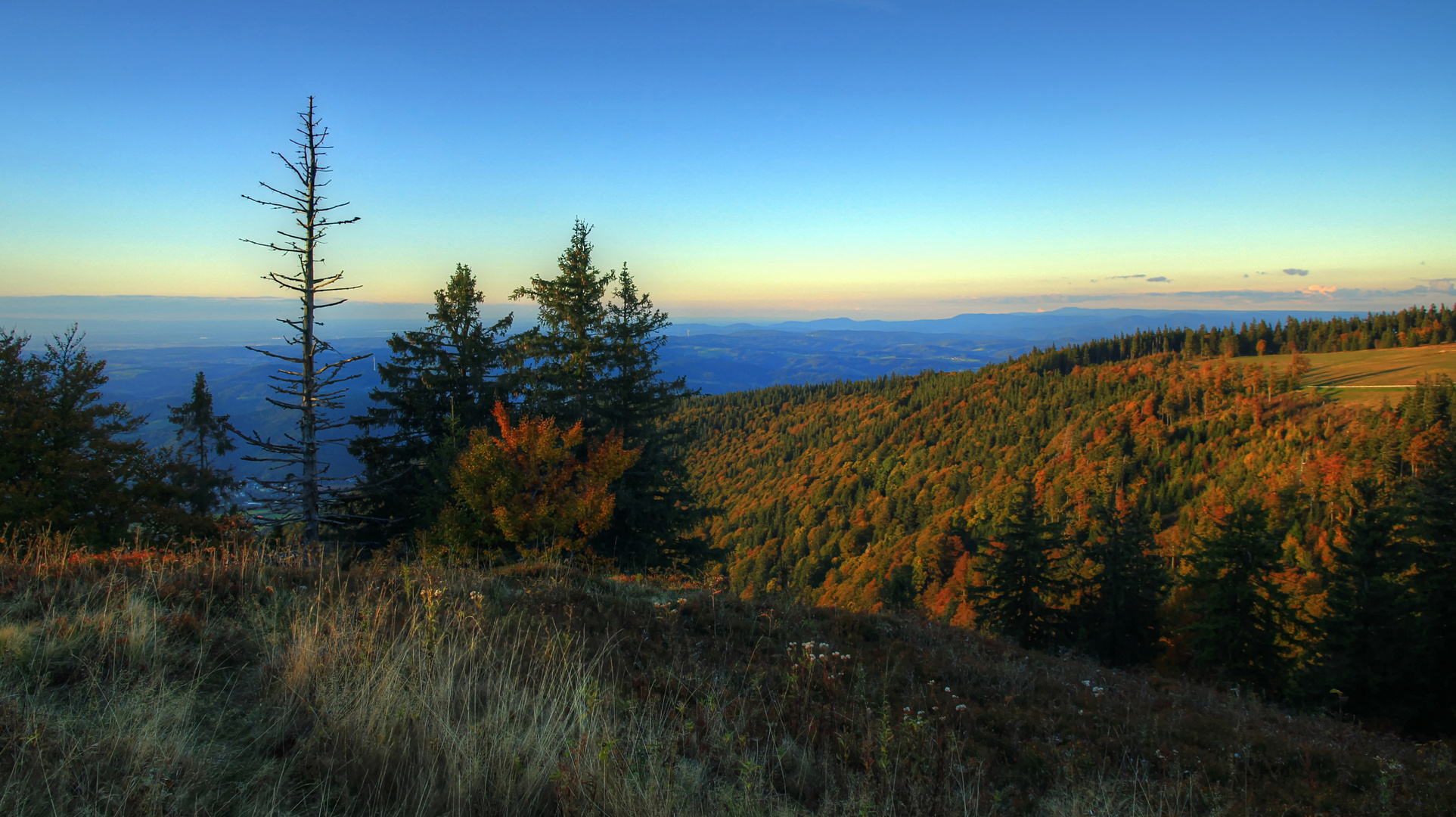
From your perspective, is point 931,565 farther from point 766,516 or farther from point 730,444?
point 730,444

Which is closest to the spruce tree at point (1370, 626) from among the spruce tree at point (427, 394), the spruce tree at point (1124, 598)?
the spruce tree at point (1124, 598)

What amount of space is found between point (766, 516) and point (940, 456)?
44.6 metres

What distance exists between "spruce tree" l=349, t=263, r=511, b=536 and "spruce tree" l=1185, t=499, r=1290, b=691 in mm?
34118

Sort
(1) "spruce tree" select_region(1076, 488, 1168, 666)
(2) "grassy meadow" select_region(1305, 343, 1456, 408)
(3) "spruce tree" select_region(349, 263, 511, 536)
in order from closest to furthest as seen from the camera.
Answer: (3) "spruce tree" select_region(349, 263, 511, 536), (1) "spruce tree" select_region(1076, 488, 1168, 666), (2) "grassy meadow" select_region(1305, 343, 1456, 408)

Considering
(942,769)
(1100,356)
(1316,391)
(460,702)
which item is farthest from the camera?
(1100,356)

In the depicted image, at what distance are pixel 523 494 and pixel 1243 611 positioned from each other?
106 feet

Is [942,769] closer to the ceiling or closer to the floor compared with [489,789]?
closer to the floor

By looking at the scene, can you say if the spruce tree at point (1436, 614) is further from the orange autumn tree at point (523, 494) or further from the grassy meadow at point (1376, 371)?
the grassy meadow at point (1376, 371)

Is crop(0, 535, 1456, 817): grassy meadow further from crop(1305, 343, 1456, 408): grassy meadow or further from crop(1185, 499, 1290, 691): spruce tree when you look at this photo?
crop(1305, 343, 1456, 408): grassy meadow

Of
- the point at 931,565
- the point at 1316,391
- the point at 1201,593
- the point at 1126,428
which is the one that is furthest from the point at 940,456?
the point at 1201,593

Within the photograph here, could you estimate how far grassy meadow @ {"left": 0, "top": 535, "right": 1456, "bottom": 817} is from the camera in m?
2.58

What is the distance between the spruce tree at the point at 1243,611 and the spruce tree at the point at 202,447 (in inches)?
1805

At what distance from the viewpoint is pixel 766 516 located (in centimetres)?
12438

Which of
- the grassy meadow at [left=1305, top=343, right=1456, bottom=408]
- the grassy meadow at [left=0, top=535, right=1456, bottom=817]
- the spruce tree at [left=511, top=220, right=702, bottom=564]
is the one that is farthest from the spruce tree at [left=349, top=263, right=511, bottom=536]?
the grassy meadow at [left=1305, top=343, right=1456, bottom=408]
